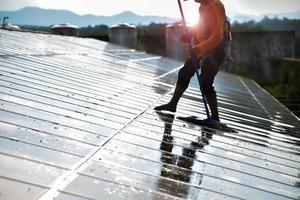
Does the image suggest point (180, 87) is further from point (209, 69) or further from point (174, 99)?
point (209, 69)

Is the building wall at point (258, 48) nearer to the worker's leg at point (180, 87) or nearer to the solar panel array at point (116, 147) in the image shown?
the solar panel array at point (116, 147)

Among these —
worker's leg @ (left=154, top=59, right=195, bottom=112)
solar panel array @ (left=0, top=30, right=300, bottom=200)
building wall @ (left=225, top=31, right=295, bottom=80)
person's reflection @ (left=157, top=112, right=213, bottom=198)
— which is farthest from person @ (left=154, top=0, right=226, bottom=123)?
building wall @ (left=225, top=31, right=295, bottom=80)

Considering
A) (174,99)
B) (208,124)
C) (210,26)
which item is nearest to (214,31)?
(210,26)

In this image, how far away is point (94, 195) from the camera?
313 cm

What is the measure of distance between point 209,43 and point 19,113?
8.93ft

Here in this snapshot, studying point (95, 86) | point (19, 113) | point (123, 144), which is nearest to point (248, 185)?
point (123, 144)

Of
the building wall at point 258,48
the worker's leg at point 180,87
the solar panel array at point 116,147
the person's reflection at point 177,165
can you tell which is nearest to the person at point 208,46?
the worker's leg at point 180,87

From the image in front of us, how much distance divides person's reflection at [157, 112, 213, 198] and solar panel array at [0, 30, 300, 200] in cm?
1

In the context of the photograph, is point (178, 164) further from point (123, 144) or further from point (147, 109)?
point (147, 109)

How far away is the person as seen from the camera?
20.9ft

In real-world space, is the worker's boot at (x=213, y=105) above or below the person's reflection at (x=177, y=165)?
above

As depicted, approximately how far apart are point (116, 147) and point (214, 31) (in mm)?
2613

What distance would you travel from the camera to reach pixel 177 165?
435 centimetres

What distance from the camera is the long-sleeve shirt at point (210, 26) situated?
250 inches
